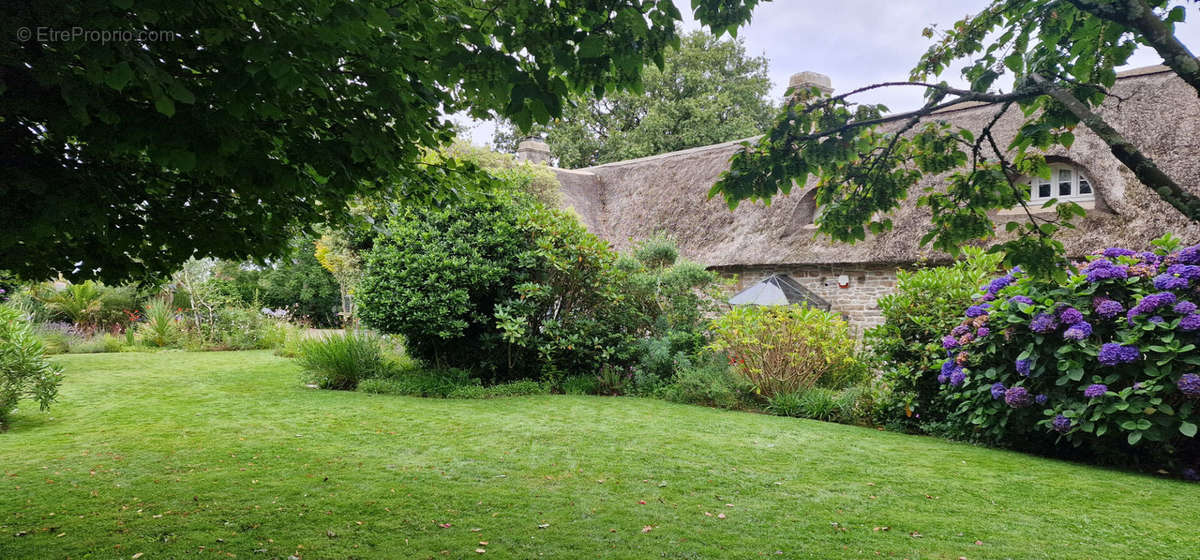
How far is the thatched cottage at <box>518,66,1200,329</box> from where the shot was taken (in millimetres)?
9938

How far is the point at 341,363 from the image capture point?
9633 millimetres

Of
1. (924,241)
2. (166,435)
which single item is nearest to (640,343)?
(166,435)

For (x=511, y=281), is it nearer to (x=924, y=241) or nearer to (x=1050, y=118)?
(x=924, y=241)

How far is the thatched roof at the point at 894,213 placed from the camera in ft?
32.4

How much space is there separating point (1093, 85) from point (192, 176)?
14.7ft

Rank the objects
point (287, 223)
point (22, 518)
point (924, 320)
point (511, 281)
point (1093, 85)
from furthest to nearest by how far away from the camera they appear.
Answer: point (511, 281)
point (924, 320)
point (287, 223)
point (22, 518)
point (1093, 85)

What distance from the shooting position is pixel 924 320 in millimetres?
7113

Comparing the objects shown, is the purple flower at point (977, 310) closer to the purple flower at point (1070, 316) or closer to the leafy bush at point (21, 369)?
the purple flower at point (1070, 316)

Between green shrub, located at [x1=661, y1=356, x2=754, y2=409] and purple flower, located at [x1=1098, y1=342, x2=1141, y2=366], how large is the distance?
429cm

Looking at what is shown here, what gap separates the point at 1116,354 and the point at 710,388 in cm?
475

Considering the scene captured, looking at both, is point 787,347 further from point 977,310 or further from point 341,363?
point 341,363

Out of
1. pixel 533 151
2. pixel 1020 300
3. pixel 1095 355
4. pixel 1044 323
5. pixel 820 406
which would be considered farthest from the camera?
pixel 533 151

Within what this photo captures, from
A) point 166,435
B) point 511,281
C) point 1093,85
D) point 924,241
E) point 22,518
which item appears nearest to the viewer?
point 1093,85

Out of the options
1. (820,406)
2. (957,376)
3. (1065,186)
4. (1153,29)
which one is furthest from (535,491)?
(1065,186)
